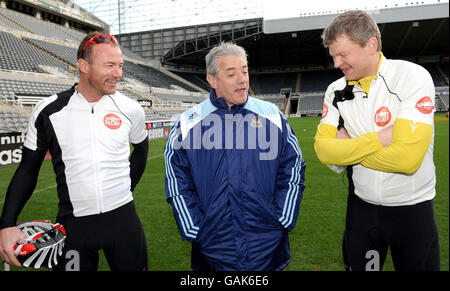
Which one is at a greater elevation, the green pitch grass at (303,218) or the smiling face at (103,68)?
the smiling face at (103,68)

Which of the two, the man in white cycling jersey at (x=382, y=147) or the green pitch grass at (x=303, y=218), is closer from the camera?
the man in white cycling jersey at (x=382, y=147)

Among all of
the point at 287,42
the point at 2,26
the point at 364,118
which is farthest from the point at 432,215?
the point at 287,42

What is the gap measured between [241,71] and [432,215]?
1.23m

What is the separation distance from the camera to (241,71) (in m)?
1.74

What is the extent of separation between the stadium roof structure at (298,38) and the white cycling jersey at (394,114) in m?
24.4

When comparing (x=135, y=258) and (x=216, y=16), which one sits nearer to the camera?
(x=135, y=258)

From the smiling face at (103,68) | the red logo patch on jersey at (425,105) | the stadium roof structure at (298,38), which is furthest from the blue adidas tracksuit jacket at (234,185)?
the stadium roof structure at (298,38)

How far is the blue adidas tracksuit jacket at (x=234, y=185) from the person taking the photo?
167cm

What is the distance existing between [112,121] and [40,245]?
764mm

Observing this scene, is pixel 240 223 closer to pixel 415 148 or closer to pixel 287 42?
pixel 415 148

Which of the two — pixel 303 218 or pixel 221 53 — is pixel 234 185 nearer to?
pixel 221 53

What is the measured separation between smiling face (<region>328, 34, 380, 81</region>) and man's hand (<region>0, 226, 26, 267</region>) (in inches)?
73.0

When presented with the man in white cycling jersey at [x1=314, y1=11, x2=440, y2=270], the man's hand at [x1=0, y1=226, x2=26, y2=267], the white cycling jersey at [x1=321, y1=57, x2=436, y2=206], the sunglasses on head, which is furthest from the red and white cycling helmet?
the white cycling jersey at [x1=321, y1=57, x2=436, y2=206]

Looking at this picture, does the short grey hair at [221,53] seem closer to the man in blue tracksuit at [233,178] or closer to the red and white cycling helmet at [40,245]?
the man in blue tracksuit at [233,178]
